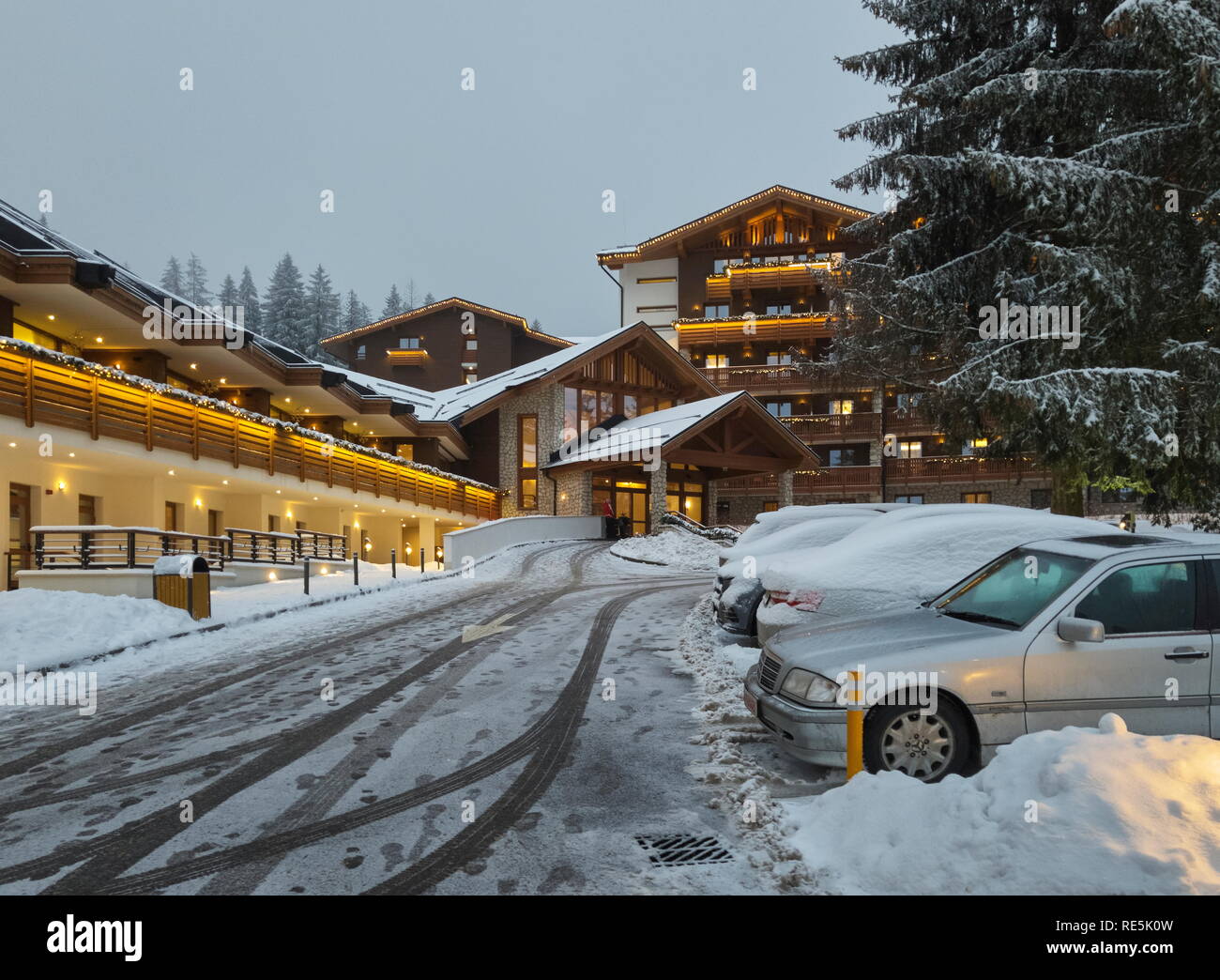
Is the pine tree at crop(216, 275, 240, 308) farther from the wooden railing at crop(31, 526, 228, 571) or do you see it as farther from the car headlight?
the car headlight

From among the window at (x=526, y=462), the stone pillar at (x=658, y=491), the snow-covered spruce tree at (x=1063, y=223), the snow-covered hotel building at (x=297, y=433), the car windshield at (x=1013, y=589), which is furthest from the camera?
the window at (x=526, y=462)

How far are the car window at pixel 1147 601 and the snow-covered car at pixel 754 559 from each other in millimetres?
4599

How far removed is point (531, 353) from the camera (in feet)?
186

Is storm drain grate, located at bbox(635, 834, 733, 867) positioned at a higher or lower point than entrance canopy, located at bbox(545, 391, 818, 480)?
lower

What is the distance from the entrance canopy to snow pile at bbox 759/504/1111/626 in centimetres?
2170

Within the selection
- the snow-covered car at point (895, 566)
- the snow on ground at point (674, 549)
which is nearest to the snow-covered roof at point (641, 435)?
the snow on ground at point (674, 549)

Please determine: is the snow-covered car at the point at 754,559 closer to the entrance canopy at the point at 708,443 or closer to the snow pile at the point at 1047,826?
the snow pile at the point at 1047,826

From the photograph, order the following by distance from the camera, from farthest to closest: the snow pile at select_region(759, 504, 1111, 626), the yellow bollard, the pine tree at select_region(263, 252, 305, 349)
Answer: the pine tree at select_region(263, 252, 305, 349) → the snow pile at select_region(759, 504, 1111, 626) → the yellow bollard

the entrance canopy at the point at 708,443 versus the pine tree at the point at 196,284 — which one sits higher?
the pine tree at the point at 196,284

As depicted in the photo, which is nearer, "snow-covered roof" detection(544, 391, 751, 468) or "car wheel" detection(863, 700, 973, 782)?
"car wheel" detection(863, 700, 973, 782)

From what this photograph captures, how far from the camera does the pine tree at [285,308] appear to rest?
7550 cm

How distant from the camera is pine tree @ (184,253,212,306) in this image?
4215 inches

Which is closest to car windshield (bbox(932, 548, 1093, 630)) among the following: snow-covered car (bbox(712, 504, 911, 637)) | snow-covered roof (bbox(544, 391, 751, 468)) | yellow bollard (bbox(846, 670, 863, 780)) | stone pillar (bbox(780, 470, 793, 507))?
yellow bollard (bbox(846, 670, 863, 780))

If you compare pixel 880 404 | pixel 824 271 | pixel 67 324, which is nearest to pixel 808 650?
pixel 824 271
